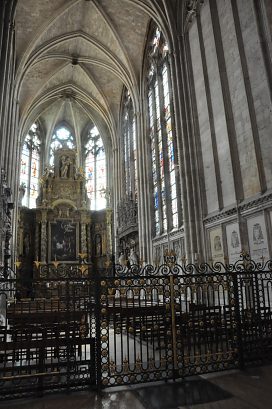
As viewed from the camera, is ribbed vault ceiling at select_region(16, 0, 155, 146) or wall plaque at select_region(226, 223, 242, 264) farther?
ribbed vault ceiling at select_region(16, 0, 155, 146)

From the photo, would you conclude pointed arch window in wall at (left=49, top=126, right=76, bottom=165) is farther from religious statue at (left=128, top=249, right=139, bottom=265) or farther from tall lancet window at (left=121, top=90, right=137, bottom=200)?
religious statue at (left=128, top=249, right=139, bottom=265)

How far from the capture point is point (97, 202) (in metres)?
32.3

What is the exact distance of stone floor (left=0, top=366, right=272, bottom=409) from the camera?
4.14 metres

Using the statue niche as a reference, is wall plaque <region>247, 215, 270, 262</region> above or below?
below

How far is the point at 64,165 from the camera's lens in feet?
98.4

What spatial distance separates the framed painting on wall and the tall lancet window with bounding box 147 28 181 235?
10385 mm

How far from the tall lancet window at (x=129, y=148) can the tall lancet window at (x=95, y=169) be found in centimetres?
525

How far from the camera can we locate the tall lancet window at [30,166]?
30.8 metres

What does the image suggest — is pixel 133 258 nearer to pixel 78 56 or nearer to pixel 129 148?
pixel 129 148

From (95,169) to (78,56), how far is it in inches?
436

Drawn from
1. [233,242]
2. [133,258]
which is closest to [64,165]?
[133,258]

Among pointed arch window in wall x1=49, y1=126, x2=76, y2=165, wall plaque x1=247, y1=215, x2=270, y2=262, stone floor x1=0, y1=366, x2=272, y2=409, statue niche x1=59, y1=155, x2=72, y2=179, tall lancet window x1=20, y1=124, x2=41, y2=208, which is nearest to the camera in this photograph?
stone floor x1=0, y1=366, x2=272, y2=409

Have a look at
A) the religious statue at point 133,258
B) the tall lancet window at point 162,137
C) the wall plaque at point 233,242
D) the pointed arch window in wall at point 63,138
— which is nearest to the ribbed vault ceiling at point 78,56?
the pointed arch window in wall at point 63,138

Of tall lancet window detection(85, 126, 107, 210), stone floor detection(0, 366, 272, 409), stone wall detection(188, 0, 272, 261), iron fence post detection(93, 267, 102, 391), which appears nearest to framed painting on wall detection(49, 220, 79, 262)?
tall lancet window detection(85, 126, 107, 210)
